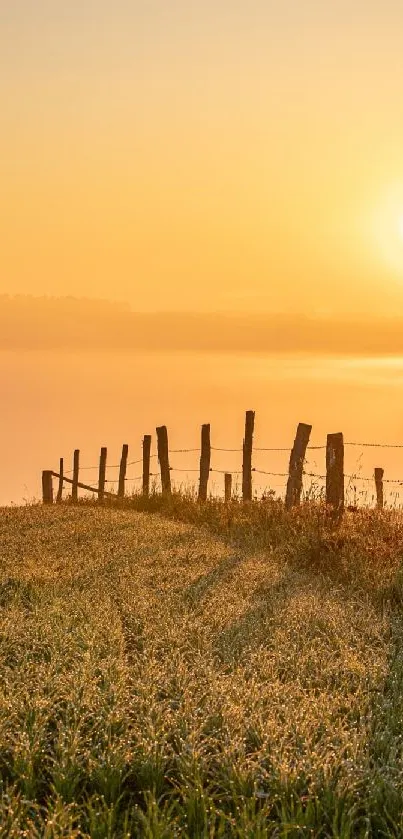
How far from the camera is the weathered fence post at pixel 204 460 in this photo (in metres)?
25.4

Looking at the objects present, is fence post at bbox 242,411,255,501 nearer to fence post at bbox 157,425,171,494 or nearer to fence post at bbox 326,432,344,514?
fence post at bbox 157,425,171,494

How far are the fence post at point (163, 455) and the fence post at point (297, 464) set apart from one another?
6992 millimetres

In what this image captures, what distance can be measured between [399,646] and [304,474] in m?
10.2

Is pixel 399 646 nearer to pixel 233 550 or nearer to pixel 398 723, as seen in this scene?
pixel 398 723

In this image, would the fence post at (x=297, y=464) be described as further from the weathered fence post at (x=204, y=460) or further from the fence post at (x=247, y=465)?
the weathered fence post at (x=204, y=460)

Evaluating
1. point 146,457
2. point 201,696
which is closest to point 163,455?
point 146,457

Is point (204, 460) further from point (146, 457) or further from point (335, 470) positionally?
point (335, 470)

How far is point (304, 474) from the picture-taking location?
62.5 ft

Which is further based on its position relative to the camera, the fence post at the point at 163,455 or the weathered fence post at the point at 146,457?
the weathered fence post at the point at 146,457

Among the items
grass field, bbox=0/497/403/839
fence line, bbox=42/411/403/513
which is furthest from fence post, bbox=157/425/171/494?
grass field, bbox=0/497/403/839

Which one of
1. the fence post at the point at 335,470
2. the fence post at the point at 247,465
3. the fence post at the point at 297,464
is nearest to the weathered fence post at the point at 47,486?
the fence post at the point at 247,465

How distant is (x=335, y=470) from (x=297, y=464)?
9.07 ft

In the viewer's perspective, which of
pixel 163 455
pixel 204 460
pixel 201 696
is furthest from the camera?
pixel 163 455

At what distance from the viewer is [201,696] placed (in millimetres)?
6676
